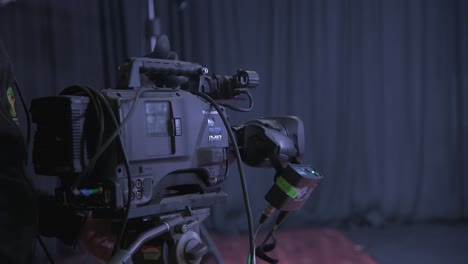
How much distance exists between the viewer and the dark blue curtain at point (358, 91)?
2.34 meters

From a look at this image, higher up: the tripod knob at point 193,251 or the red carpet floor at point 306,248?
the tripod knob at point 193,251

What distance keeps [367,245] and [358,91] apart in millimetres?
834

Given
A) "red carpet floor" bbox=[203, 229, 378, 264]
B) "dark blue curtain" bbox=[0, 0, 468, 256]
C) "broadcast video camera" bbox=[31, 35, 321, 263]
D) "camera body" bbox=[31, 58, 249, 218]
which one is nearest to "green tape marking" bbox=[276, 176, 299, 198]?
"broadcast video camera" bbox=[31, 35, 321, 263]

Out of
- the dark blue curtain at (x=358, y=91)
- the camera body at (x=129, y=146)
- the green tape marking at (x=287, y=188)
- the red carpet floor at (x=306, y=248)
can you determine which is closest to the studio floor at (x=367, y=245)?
the red carpet floor at (x=306, y=248)

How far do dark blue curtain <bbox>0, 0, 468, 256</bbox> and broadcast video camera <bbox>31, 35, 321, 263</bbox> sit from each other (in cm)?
153

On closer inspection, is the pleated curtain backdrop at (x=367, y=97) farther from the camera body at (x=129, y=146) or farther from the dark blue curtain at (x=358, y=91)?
the camera body at (x=129, y=146)

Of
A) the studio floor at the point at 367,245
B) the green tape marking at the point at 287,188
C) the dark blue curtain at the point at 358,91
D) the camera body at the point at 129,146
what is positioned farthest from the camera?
the dark blue curtain at the point at 358,91

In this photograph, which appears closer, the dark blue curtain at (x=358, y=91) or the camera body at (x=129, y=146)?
the camera body at (x=129, y=146)

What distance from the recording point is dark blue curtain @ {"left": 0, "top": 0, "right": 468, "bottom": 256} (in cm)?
234

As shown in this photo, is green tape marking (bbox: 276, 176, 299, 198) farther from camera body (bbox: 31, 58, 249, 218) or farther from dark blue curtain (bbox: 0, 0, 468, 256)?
dark blue curtain (bbox: 0, 0, 468, 256)

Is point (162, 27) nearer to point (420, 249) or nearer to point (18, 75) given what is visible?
point (18, 75)

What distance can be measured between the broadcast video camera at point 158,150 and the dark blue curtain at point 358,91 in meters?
1.53

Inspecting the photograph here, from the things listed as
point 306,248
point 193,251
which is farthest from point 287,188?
point 306,248

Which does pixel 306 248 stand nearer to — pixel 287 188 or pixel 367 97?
pixel 367 97
